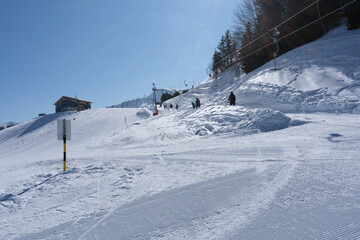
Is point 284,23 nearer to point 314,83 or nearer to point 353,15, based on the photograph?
point 353,15

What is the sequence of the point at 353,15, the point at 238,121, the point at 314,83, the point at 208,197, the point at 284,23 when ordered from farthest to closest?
1. the point at 284,23
2. the point at 353,15
3. the point at 314,83
4. the point at 238,121
5. the point at 208,197

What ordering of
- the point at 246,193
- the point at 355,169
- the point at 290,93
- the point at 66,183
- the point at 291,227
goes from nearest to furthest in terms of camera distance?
the point at 291,227 < the point at 246,193 < the point at 355,169 < the point at 66,183 < the point at 290,93

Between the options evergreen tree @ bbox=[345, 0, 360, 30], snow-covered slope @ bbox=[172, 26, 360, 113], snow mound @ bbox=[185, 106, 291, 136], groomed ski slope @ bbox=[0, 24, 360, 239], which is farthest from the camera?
evergreen tree @ bbox=[345, 0, 360, 30]

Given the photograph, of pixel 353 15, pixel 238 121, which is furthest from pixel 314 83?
pixel 353 15

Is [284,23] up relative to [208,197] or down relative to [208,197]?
up

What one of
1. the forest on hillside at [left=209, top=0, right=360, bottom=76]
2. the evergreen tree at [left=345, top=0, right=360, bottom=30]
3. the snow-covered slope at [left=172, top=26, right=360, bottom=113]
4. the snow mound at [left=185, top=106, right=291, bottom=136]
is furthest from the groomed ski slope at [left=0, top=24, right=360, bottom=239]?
the evergreen tree at [left=345, top=0, right=360, bottom=30]

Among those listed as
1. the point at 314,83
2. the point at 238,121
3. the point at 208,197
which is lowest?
the point at 208,197

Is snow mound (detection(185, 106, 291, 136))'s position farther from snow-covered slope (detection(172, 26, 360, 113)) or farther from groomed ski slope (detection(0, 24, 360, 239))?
snow-covered slope (detection(172, 26, 360, 113))

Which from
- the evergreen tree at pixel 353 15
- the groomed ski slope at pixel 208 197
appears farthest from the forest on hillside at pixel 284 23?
the groomed ski slope at pixel 208 197

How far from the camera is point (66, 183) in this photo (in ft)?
17.6

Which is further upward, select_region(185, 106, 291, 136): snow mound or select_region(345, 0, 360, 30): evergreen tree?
select_region(345, 0, 360, 30): evergreen tree

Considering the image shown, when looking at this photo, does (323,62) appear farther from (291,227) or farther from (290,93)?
(291,227)

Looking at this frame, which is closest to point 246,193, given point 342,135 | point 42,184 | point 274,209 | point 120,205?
point 274,209

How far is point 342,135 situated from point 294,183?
5.26 m
